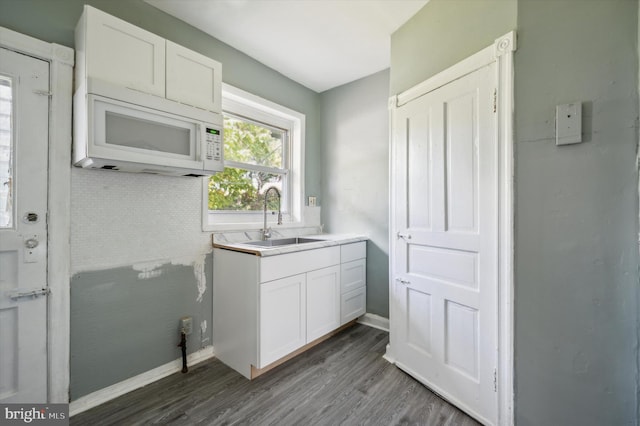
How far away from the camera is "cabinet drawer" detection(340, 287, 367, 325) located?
97.8 inches

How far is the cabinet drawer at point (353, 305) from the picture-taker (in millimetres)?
2484

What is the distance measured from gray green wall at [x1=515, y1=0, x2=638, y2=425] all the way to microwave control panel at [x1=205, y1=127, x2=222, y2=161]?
67.8 inches

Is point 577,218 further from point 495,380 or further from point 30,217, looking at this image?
point 30,217

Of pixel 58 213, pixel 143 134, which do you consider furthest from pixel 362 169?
pixel 58 213

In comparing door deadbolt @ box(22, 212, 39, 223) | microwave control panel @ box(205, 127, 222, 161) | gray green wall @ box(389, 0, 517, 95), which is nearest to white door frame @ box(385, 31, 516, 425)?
gray green wall @ box(389, 0, 517, 95)

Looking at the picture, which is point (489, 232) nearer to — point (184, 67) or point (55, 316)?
point (184, 67)

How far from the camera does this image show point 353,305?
2.61 m

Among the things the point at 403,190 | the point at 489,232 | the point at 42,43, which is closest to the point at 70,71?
the point at 42,43

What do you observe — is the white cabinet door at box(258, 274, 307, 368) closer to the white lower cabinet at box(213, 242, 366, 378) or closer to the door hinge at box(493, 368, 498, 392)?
the white lower cabinet at box(213, 242, 366, 378)

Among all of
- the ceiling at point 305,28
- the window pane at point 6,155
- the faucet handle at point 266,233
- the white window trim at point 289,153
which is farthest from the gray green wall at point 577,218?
the window pane at point 6,155

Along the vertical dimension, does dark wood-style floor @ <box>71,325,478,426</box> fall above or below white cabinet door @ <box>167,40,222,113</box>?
below

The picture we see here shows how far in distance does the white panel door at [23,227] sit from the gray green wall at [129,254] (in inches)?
5.3

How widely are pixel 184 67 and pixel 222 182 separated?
94 centimetres

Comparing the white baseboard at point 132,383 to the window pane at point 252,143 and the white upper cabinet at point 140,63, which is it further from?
the white upper cabinet at point 140,63
